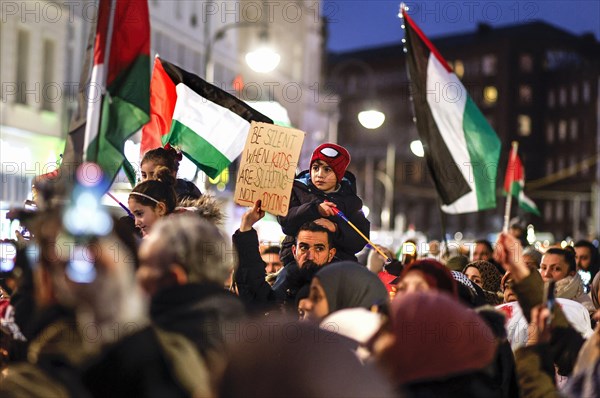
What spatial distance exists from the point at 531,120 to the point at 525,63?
17.5ft

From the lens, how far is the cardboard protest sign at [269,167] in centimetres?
674

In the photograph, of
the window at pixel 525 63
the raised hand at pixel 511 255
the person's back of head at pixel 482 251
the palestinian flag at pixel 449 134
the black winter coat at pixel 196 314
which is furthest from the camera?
the window at pixel 525 63

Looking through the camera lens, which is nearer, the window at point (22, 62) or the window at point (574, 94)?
the window at point (22, 62)

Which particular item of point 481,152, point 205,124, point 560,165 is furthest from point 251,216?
point 560,165

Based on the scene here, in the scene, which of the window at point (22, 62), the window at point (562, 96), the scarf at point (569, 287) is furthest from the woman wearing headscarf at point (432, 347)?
the window at point (562, 96)

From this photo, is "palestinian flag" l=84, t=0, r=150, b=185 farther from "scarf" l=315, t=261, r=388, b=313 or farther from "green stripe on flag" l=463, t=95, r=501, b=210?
"green stripe on flag" l=463, t=95, r=501, b=210

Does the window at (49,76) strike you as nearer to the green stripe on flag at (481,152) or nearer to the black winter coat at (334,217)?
the green stripe on flag at (481,152)

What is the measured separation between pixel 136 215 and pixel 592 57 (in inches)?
4106

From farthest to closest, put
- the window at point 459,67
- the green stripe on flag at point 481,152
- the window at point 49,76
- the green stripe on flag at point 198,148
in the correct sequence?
the window at point 459,67 < the window at point 49,76 < the green stripe on flag at point 481,152 < the green stripe on flag at point 198,148

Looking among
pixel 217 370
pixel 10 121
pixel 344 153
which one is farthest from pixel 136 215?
pixel 10 121

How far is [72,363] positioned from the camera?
327cm

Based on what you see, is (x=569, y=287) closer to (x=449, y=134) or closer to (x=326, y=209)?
(x=449, y=134)

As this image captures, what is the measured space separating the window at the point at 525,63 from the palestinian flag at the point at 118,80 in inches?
3790

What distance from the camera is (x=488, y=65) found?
340 feet
